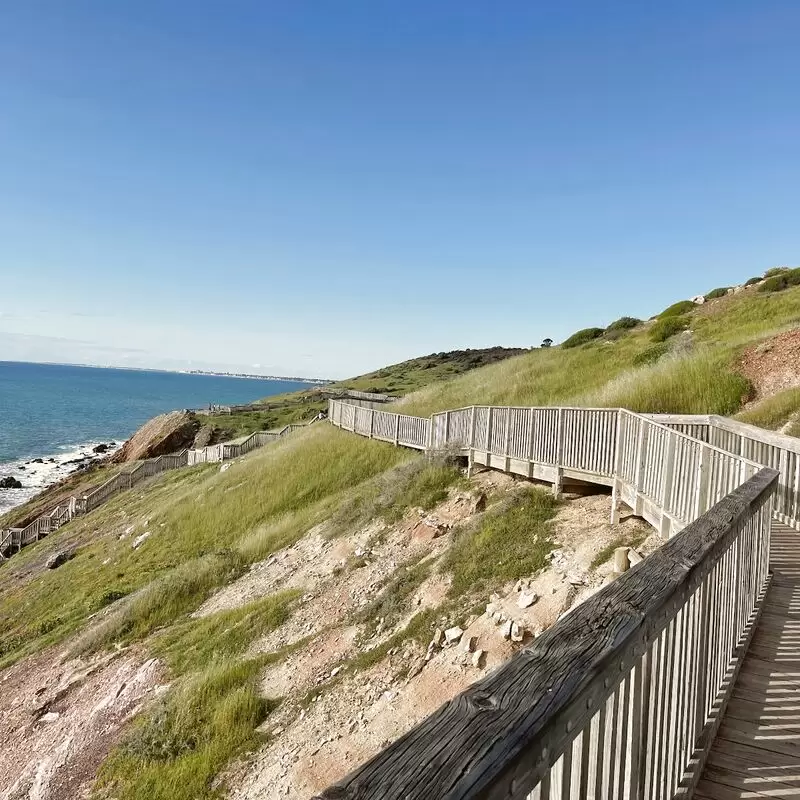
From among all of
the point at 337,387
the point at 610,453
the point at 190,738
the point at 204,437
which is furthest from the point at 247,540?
the point at 337,387

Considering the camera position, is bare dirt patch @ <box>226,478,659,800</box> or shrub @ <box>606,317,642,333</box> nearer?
bare dirt patch @ <box>226,478,659,800</box>

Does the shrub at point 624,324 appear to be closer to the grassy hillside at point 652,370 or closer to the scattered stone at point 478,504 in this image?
the grassy hillside at point 652,370

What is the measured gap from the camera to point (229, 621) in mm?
11945

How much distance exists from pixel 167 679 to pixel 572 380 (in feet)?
71.7

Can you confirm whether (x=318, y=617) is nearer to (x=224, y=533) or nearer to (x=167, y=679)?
(x=167, y=679)

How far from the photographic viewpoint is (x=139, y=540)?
20.0 metres

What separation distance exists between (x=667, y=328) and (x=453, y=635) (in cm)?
2834

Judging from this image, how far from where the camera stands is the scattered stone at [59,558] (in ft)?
67.7

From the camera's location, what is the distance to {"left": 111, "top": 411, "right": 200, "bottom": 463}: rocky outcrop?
142 ft

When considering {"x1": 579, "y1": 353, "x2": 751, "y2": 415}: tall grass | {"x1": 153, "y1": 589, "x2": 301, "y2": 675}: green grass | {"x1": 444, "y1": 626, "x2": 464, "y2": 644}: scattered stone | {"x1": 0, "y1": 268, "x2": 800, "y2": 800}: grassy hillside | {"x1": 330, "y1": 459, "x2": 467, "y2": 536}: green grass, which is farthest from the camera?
{"x1": 579, "y1": 353, "x2": 751, "y2": 415}: tall grass

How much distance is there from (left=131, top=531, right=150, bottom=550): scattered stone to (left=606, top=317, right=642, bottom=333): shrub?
33861mm

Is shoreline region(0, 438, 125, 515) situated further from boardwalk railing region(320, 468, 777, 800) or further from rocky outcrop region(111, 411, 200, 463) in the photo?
boardwalk railing region(320, 468, 777, 800)

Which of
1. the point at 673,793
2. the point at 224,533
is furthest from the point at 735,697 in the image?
the point at 224,533

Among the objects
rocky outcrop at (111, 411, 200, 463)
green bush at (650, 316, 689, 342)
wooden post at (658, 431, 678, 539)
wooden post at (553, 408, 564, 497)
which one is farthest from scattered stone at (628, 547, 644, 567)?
rocky outcrop at (111, 411, 200, 463)
